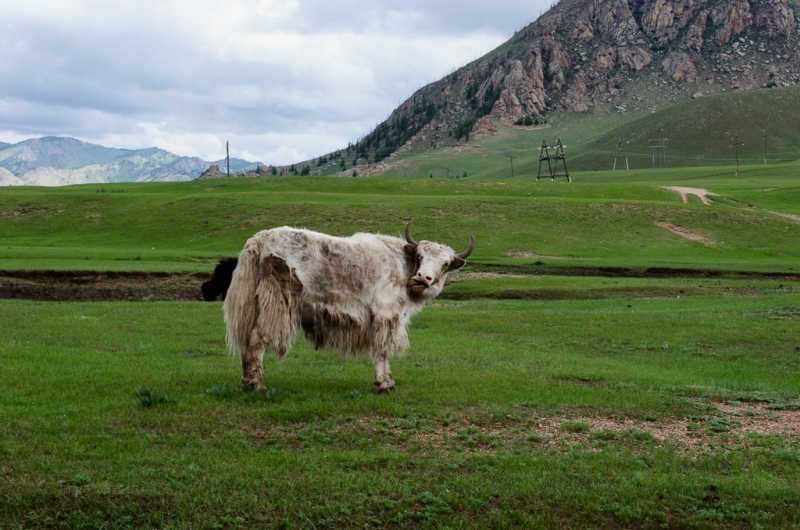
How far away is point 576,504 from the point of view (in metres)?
6.17

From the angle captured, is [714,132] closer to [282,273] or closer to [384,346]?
[384,346]

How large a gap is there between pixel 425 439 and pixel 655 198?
59.8 metres

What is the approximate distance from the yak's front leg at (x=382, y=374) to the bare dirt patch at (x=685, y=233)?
39.9 m

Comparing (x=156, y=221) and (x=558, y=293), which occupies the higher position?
(x=156, y=221)

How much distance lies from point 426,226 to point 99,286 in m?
22.9

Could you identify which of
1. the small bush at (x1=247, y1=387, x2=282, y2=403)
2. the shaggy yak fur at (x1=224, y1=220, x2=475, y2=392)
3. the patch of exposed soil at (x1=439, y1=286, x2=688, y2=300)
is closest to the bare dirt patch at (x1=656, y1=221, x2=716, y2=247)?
the patch of exposed soil at (x1=439, y1=286, x2=688, y2=300)

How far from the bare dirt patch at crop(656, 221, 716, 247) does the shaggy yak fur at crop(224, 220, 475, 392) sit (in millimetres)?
39356

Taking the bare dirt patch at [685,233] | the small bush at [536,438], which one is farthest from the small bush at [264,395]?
the bare dirt patch at [685,233]

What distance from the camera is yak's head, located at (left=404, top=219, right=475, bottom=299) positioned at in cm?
1040

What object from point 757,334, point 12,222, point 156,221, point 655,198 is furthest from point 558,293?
point 12,222

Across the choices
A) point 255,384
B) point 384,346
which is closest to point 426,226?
point 384,346

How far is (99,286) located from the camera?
25781 mm

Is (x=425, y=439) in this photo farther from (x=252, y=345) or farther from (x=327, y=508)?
(x=252, y=345)

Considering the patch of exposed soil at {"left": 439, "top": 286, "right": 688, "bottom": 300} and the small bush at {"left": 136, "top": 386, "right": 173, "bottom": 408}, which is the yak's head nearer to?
the small bush at {"left": 136, "top": 386, "right": 173, "bottom": 408}
